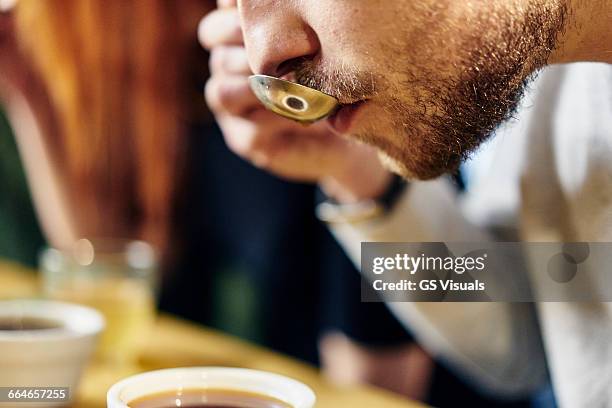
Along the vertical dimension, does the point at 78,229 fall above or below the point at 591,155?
above

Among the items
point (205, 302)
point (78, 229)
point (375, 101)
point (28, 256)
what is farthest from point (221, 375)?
point (28, 256)

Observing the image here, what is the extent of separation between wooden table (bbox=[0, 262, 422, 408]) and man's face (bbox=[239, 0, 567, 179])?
249 millimetres

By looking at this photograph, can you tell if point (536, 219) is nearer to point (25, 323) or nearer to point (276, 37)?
point (276, 37)

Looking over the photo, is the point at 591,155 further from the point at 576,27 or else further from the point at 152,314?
the point at 152,314

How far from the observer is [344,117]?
16.7 inches

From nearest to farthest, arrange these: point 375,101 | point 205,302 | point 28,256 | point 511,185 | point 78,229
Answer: point 375,101 → point 511,185 → point 78,229 → point 205,302 → point 28,256

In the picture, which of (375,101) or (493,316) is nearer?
(375,101)

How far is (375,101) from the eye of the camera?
0.40 m

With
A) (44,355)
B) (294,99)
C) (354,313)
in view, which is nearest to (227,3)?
(294,99)

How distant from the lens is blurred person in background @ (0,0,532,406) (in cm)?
104

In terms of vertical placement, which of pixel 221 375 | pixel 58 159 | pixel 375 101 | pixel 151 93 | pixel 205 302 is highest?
pixel 151 93

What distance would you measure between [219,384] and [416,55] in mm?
203

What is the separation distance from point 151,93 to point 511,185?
0.62 metres

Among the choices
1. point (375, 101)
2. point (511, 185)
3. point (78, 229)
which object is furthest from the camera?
point (78, 229)
